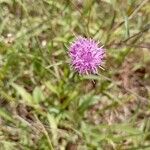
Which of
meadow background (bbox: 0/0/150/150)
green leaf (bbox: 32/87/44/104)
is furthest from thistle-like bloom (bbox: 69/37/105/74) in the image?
green leaf (bbox: 32/87/44/104)

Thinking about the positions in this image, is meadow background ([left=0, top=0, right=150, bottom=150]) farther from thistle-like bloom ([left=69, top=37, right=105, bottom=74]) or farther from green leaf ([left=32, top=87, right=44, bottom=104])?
thistle-like bloom ([left=69, top=37, right=105, bottom=74])

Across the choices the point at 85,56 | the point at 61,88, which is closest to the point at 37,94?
the point at 61,88

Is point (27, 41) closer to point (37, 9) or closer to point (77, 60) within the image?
point (37, 9)

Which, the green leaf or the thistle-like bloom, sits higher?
the thistle-like bloom

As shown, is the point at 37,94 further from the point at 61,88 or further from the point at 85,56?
the point at 85,56

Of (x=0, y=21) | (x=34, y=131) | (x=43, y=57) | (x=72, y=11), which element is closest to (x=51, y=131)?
(x=34, y=131)

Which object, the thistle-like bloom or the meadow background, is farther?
the meadow background
